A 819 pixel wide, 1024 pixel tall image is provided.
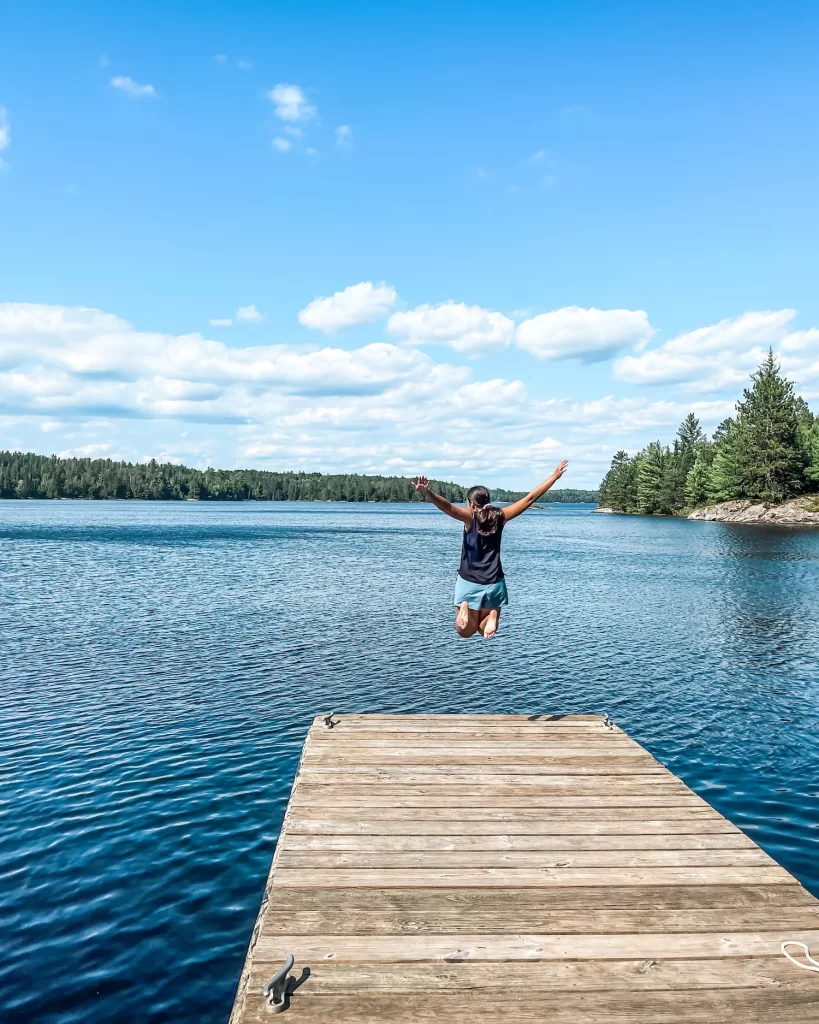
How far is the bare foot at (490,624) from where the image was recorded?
1070cm

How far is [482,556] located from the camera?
35.7 feet

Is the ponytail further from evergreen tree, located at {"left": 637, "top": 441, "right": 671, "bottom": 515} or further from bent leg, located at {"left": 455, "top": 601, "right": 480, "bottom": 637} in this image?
evergreen tree, located at {"left": 637, "top": 441, "right": 671, "bottom": 515}

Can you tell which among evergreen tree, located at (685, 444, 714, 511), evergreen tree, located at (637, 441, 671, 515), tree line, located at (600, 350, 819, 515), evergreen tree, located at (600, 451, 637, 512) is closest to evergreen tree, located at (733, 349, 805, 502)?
tree line, located at (600, 350, 819, 515)

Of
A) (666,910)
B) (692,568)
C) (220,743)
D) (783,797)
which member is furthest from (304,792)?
(692,568)

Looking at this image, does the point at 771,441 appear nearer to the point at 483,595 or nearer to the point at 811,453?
the point at 811,453

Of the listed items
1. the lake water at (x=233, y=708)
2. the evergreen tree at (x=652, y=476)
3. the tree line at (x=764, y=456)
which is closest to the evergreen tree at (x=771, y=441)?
the tree line at (x=764, y=456)

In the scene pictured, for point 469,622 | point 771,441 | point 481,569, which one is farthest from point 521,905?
point 771,441

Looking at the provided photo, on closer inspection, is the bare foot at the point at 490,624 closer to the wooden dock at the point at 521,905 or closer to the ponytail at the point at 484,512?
the ponytail at the point at 484,512

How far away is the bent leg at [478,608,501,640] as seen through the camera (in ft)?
35.2

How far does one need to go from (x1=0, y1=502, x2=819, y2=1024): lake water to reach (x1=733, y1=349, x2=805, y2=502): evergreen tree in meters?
69.9

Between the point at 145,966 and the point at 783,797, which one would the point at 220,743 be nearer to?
the point at 145,966

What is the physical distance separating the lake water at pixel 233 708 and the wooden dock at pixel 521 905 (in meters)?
2.58

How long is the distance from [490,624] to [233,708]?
393 inches

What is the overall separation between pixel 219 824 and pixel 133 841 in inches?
53.7
